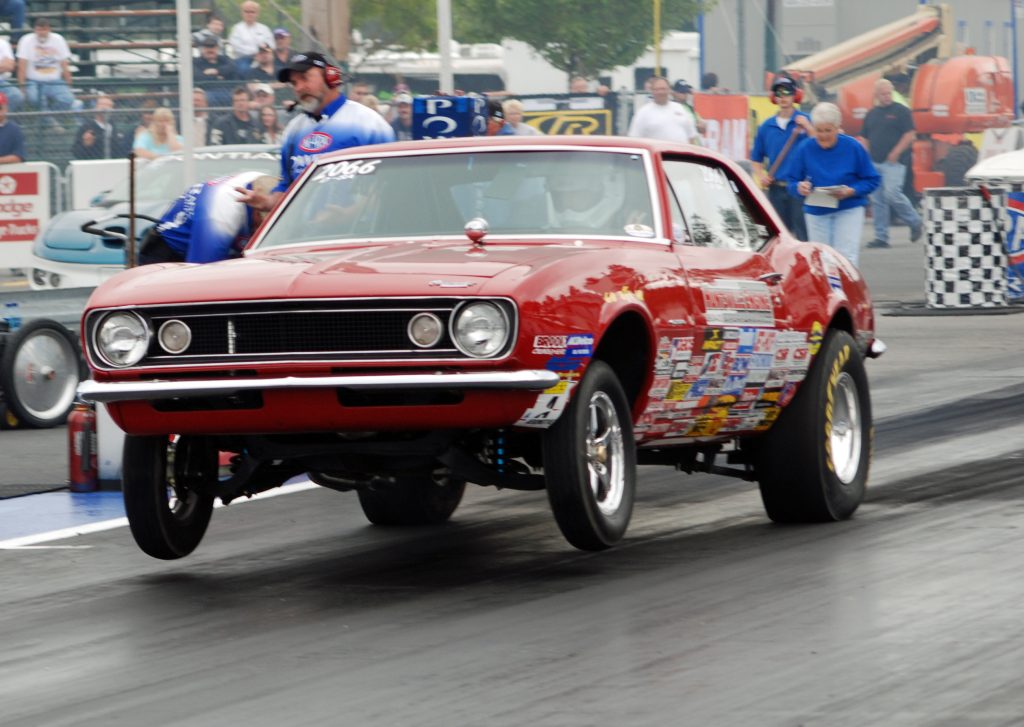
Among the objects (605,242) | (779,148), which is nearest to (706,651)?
(605,242)

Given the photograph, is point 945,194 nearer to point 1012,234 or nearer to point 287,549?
point 1012,234

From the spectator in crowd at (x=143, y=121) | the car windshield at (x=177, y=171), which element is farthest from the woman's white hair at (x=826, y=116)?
the spectator in crowd at (x=143, y=121)

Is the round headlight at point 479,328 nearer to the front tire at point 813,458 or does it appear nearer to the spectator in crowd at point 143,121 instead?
the front tire at point 813,458

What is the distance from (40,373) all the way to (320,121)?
3.26 meters

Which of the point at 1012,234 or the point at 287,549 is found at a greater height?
the point at 1012,234

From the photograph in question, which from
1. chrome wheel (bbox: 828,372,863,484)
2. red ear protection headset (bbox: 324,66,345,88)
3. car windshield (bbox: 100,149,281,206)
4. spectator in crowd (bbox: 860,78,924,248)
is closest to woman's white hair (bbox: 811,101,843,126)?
Answer: car windshield (bbox: 100,149,281,206)

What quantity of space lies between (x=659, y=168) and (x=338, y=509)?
2.37 meters

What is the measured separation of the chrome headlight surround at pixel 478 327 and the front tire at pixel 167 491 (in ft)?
4.19

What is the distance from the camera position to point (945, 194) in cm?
1942

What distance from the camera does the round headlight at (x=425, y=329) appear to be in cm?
692

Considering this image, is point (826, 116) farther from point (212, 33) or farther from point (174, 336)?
point (212, 33)

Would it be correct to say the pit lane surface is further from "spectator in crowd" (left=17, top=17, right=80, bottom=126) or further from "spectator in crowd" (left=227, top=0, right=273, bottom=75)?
"spectator in crowd" (left=227, top=0, right=273, bottom=75)

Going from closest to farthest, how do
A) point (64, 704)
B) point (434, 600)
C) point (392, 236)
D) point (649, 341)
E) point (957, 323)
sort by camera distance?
point (64, 704) < point (434, 600) < point (649, 341) < point (392, 236) < point (957, 323)

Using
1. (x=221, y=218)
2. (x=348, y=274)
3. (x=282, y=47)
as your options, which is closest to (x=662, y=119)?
(x=282, y=47)
